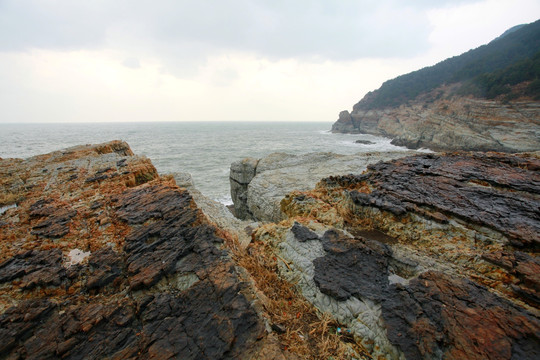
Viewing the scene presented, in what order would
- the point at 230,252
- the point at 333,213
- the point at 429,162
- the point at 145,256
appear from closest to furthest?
the point at 145,256 < the point at 230,252 < the point at 333,213 < the point at 429,162

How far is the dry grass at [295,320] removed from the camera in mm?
3498

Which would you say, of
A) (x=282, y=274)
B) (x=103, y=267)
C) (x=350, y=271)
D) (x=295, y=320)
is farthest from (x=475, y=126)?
(x=103, y=267)

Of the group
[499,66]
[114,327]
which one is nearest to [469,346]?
[114,327]

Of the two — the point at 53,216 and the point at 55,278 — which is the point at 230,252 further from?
the point at 53,216

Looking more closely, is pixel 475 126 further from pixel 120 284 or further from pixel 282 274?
pixel 120 284

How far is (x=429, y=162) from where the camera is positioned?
9516mm

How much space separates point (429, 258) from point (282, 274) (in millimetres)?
3448

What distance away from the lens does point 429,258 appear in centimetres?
522

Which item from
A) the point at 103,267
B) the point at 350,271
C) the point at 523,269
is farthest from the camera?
the point at 350,271

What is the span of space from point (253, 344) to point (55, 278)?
3.79m

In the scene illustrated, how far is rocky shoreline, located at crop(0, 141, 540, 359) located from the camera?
3.33m

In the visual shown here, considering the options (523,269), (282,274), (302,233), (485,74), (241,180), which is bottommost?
(241,180)

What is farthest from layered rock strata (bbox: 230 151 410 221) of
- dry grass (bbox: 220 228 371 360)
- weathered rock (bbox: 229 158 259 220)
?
dry grass (bbox: 220 228 371 360)

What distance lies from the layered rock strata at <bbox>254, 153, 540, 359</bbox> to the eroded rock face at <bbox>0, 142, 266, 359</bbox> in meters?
1.82
